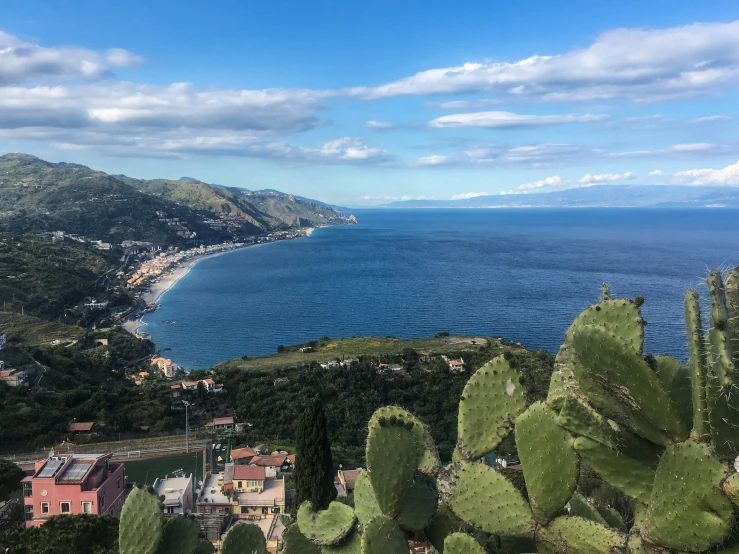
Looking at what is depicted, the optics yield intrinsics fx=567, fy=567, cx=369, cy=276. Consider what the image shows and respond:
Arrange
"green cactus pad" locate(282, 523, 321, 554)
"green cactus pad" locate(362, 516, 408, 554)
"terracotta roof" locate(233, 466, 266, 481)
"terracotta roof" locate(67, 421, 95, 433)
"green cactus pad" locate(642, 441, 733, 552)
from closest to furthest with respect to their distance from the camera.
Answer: "green cactus pad" locate(642, 441, 733, 552) < "green cactus pad" locate(362, 516, 408, 554) < "green cactus pad" locate(282, 523, 321, 554) < "terracotta roof" locate(233, 466, 266, 481) < "terracotta roof" locate(67, 421, 95, 433)

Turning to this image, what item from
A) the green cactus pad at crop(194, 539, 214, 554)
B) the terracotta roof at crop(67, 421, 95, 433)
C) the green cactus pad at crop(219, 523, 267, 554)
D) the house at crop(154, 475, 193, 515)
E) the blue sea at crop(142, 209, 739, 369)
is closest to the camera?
the green cactus pad at crop(219, 523, 267, 554)

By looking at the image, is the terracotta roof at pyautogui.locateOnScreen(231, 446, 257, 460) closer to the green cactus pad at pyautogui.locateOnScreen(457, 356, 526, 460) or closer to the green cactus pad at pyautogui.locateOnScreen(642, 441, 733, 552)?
the green cactus pad at pyautogui.locateOnScreen(457, 356, 526, 460)

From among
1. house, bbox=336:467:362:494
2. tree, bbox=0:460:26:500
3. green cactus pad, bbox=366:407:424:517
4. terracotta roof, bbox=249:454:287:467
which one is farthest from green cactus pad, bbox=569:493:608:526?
terracotta roof, bbox=249:454:287:467

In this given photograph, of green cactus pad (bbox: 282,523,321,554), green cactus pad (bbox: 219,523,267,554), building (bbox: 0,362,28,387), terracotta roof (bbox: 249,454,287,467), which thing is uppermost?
green cactus pad (bbox: 282,523,321,554)

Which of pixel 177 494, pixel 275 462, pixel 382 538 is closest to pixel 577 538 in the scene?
pixel 382 538

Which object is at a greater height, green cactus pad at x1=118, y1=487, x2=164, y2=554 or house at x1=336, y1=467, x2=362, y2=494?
green cactus pad at x1=118, y1=487, x2=164, y2=554

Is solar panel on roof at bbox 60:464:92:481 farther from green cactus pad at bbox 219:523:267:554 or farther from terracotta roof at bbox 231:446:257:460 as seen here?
green cactus pad at bbox 219:523:267:554

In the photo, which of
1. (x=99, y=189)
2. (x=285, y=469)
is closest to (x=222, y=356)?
(x=285, y=469)

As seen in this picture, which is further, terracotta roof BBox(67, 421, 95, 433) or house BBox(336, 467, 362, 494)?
terracotta roof BBox(67, 421, 95, 433)
